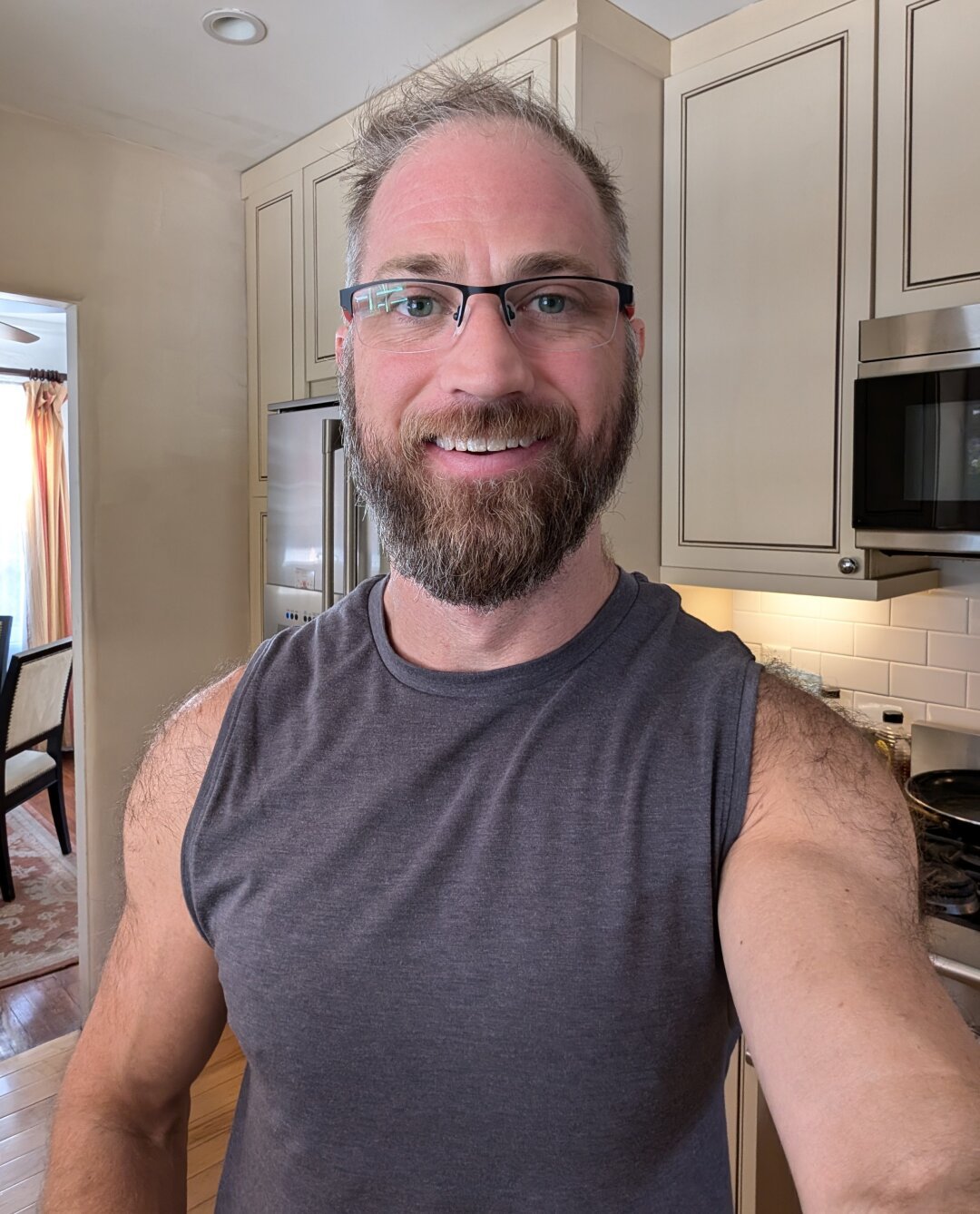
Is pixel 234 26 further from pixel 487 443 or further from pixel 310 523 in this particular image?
pixel 487 443

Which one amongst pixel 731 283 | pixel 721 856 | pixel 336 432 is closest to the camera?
pixel 721 856

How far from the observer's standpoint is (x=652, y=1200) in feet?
2.24

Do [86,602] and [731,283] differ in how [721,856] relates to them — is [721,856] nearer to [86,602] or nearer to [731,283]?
[731,283]

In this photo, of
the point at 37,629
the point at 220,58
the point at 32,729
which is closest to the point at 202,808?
the point at 220,58

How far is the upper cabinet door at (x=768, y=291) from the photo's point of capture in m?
1.60

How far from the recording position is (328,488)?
213 centimetres

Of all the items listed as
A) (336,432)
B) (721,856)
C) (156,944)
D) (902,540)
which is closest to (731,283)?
(902,540)

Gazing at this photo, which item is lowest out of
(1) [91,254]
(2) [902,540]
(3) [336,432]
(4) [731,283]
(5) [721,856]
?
(5) [721,856]

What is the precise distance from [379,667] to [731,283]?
1321mm

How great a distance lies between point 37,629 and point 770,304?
5030mm

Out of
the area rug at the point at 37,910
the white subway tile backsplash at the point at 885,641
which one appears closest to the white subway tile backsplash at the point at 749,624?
the white subway tile backsplash at the point at 885,641

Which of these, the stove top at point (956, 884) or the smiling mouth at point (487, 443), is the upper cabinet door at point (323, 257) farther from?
the stove top at point (956, 884)

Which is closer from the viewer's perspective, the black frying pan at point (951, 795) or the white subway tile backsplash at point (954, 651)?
the black frying pan at point (951, 795)

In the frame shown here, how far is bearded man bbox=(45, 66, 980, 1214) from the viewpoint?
2.14 ft
